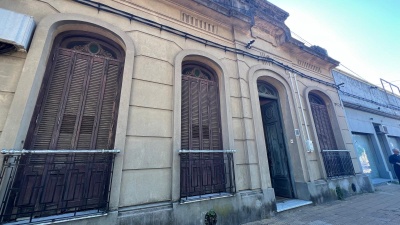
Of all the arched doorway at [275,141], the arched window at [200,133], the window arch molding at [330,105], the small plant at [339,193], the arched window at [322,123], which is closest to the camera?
the arched window at [200,133]

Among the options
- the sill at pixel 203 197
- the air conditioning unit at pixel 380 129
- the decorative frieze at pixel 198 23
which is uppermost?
the decorative frieze at pixel 198 23

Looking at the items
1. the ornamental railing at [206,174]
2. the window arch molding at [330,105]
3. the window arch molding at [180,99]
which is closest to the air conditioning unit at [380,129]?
the window arch molding at [330,105]

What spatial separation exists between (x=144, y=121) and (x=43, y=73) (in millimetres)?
1916

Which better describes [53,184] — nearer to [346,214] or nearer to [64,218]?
[64,218]

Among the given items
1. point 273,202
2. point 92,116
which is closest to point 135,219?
point 92,116

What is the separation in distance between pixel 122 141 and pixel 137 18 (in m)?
2.89

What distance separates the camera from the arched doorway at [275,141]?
5.78m

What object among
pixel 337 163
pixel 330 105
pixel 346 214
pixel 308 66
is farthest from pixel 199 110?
pixel 330 105

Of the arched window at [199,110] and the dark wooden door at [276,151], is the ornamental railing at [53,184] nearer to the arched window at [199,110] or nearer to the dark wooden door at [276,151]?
the arched window at [199,110]

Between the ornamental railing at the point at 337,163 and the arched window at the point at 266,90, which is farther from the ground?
the arched window at the point at 266,90

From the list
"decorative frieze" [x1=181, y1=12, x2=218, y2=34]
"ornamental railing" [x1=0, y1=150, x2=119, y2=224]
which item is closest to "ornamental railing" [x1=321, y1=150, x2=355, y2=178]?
"decorative frieze" [x1=181, y1=12, x2=218, y2=34]

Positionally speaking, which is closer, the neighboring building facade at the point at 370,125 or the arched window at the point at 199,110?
the arched window at the point at 199,110

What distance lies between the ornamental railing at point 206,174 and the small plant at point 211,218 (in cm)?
29

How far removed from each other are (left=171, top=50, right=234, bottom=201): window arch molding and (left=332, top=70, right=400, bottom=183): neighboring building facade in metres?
7.69
